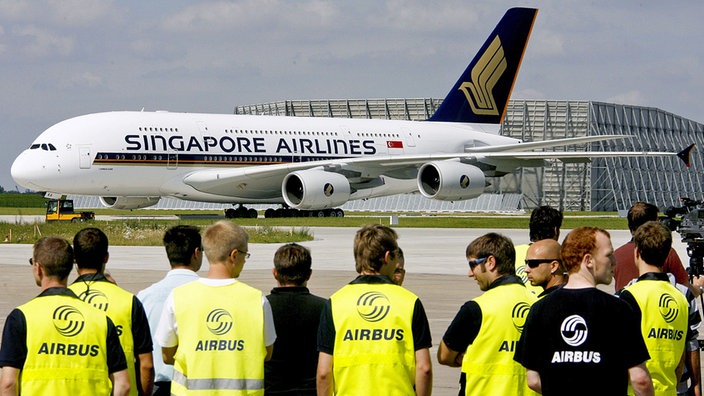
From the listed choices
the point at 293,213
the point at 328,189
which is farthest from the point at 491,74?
the point at 328,189

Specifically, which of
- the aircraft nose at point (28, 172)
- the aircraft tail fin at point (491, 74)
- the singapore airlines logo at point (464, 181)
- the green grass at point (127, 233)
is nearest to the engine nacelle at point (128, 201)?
the aircraft nose at point (28, 172)

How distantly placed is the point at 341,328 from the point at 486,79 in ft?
129

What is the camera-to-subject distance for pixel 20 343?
16.1ft

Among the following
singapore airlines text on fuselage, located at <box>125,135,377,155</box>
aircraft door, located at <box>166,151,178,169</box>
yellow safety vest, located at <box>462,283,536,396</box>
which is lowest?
yellow safety vest, located at <box>462,283,536,396</box>

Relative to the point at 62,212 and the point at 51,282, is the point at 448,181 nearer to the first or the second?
the point at 62,212

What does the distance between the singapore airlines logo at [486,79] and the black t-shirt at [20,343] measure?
39.2 m

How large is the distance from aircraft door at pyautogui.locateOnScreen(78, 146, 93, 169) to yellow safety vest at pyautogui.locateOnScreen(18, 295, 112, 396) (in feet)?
95.8

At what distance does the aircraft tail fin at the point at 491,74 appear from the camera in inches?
1705

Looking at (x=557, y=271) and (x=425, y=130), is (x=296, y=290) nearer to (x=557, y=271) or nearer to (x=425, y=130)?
(x=557, y=271)

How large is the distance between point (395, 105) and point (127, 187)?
41.2 metres

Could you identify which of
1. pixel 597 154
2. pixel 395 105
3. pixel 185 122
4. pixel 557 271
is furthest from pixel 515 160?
pixel 395 105

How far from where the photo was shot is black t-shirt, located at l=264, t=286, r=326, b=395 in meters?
5.59

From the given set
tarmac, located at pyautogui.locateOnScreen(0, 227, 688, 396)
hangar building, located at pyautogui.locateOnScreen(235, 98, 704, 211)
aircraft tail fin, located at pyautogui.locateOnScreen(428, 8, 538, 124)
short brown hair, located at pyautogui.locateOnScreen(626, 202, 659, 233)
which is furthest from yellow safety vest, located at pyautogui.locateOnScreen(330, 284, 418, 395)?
hangar building, located at pyautogui.locateOnScreen(235, 98, 704, 211)

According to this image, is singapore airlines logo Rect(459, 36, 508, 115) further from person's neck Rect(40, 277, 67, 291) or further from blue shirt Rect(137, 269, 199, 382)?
person's neck Rect(40, 277, 67, 291)
